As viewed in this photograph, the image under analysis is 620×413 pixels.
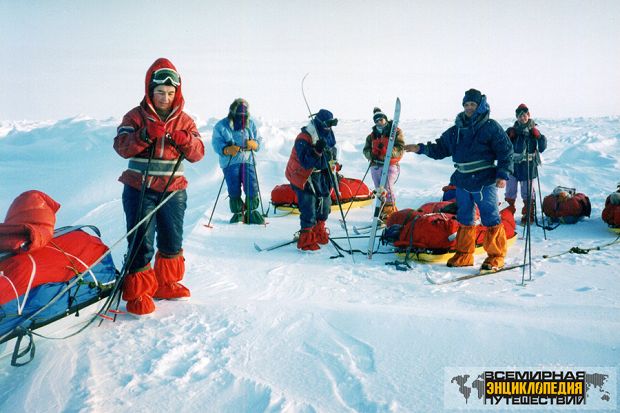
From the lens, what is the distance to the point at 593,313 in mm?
3062

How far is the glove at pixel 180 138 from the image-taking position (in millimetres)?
3006

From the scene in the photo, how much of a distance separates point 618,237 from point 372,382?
5.22m

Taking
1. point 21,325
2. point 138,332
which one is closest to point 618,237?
point 138,332

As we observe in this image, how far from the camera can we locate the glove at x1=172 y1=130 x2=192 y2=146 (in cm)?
301

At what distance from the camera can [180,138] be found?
3012 mm

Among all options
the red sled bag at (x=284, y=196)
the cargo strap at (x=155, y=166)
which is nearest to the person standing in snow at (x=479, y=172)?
the cargo strap at (x=155, y=166)

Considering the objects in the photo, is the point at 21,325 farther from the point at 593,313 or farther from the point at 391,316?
the point at 593,313

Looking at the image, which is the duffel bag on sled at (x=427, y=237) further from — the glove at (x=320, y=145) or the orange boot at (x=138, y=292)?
the orange boot at (x=138, y=292)

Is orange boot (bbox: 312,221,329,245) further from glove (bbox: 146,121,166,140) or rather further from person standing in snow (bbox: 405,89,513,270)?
glove (bbox: 146,121,166,140)

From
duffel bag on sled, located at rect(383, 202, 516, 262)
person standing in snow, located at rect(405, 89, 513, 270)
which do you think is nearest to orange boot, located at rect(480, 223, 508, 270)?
person standing in snow, located at rect(405, 89, 513, 270)

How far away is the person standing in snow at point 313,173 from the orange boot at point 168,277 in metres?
2.21

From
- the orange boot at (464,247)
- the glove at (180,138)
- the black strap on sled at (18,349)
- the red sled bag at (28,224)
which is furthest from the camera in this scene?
the orange boot at (464,247)

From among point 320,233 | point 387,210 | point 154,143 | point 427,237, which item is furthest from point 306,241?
point 154,143

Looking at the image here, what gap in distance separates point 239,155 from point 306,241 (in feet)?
7.31
